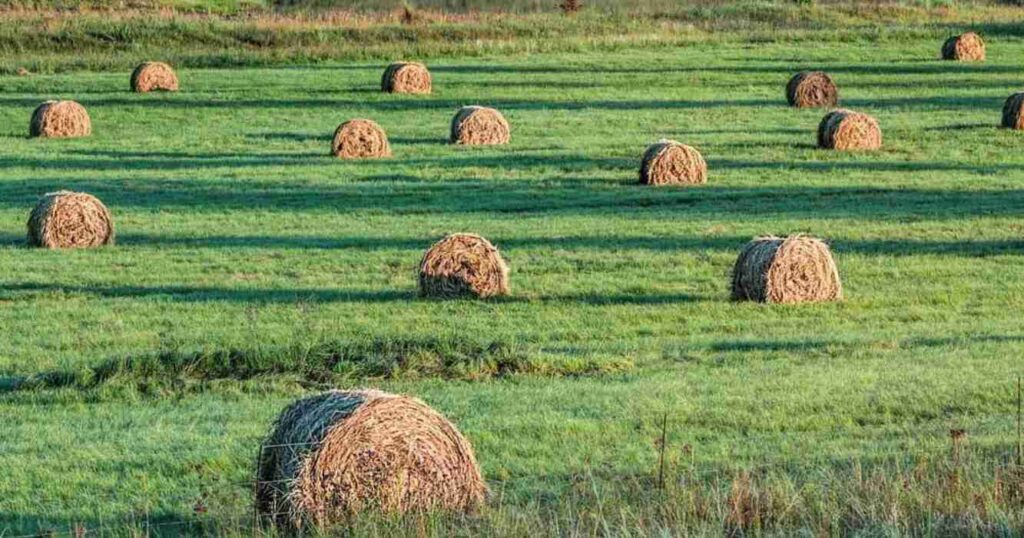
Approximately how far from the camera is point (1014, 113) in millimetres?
43125

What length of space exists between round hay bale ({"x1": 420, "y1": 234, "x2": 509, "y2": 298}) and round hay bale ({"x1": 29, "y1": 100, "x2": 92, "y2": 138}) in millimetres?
25026

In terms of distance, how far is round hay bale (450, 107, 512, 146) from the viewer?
41.9 m

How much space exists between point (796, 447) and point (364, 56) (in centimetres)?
5520

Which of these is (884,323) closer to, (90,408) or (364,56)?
(90,408)

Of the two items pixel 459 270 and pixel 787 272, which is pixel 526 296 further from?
pixel 787 272

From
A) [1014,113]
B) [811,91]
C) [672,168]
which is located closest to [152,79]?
[811,91]

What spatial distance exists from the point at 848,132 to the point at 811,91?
11.5 metres

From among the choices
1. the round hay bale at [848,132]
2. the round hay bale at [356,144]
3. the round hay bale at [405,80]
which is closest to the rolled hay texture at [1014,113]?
the round hay bale at [848,132]

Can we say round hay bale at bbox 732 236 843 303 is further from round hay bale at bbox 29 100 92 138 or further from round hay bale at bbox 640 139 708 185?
round hay bale at bbox 29 100 92 138

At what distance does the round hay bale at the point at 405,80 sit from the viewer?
55.7 m

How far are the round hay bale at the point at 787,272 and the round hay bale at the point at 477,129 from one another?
790 inches

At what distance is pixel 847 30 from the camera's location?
75.1m

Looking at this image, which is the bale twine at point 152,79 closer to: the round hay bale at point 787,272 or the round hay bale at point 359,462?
the round hay bale at point 787,272

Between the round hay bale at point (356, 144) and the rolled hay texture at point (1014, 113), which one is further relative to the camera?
the rolled hay texture at point (1014, 113)
